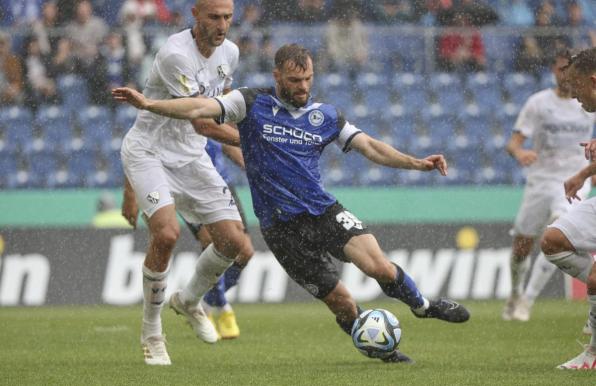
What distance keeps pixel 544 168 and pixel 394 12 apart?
20.8 ft

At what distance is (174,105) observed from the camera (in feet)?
25.5

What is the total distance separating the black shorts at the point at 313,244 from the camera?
26.5ft

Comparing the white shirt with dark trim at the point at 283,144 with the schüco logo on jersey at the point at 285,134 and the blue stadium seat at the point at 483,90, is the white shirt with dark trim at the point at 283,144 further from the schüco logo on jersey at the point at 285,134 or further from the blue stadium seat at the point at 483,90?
the blue stadium seat at the point at 483,90

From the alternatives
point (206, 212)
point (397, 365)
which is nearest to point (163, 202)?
point (206, 212)

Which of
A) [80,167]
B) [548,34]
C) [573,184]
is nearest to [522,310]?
[573,184]

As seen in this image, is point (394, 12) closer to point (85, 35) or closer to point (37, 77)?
point (85, 35)

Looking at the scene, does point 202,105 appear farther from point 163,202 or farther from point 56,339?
point 56,339

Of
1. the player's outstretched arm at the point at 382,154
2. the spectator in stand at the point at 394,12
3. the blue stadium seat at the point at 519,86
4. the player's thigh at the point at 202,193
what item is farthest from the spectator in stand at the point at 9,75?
the player's outstretched arm at the point at 382,154

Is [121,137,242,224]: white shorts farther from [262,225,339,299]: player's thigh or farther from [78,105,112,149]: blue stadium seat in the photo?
[78,105,112,149]: blue stadium seat

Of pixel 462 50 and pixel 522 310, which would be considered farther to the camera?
pixel 462 50

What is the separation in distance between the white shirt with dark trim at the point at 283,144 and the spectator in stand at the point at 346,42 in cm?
907

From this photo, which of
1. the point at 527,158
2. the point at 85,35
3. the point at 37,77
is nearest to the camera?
the point at 527,158

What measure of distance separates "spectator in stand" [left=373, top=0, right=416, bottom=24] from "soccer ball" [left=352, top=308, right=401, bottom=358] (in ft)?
35.2

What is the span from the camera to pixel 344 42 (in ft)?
57.0
